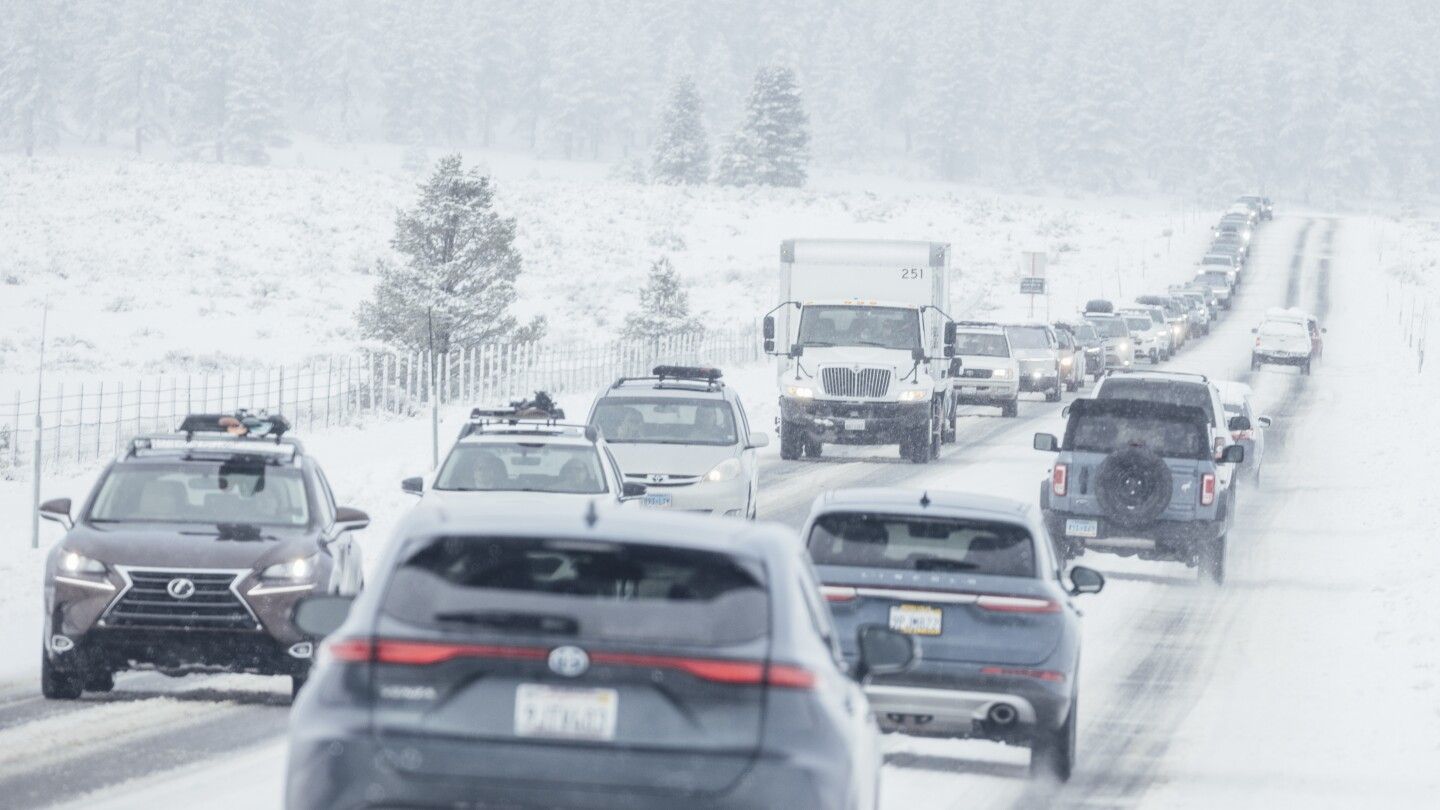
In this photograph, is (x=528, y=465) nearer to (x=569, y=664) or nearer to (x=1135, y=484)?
(x=1135, y=484)

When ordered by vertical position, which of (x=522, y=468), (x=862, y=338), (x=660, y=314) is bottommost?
(x=522, y=468)

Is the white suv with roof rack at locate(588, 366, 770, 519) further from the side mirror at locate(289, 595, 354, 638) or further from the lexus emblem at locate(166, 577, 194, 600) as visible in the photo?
the side mirror at locate(289, 595, 354, 638)

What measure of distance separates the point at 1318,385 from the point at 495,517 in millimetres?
51835

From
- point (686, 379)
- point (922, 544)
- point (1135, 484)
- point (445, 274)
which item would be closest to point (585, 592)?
point (922, 544)

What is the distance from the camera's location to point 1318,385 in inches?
2203

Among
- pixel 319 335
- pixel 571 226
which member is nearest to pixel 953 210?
pixel 571 226

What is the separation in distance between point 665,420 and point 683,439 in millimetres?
526

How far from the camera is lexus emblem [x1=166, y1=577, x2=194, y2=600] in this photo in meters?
12.4

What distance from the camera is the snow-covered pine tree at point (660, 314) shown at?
5603cm

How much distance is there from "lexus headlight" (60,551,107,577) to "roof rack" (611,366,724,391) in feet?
35.2

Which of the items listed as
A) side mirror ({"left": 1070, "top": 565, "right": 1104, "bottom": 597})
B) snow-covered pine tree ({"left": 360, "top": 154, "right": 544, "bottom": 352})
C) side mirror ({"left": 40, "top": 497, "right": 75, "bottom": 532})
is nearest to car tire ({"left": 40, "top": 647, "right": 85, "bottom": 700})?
side mirror ({"left": 40, "top": 497, "right": 75, "bottom": 532})

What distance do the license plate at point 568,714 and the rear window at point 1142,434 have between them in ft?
49.7

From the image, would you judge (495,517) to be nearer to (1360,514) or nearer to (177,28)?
(1360,514)

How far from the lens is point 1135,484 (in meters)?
20.3
